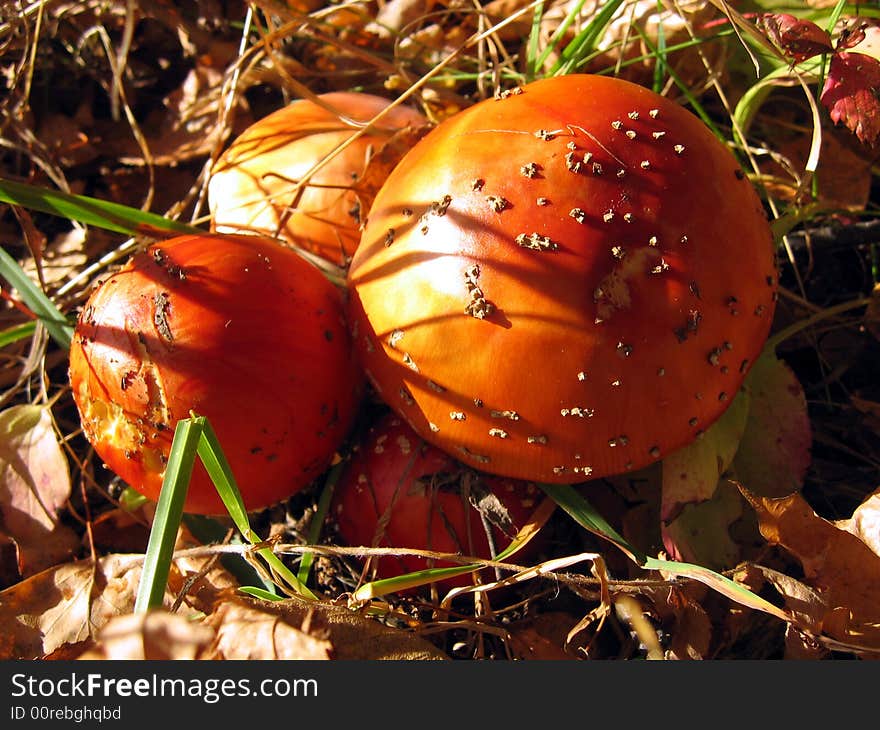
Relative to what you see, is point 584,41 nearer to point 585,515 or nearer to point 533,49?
point 533,49

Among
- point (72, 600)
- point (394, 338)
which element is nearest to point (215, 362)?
point (394, 338)

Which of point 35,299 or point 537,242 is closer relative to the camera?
point 537,242

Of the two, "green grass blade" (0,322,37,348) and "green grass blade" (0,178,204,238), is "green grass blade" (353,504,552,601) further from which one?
"green grass blade" (0,322,37,348)

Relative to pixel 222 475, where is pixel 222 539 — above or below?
below

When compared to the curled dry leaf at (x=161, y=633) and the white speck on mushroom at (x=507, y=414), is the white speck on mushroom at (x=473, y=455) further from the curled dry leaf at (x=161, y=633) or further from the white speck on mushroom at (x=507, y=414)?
the curled dry leaf at (x=161, y=633)

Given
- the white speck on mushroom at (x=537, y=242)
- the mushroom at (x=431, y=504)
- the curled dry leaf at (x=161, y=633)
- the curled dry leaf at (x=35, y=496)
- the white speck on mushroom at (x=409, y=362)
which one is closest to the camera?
the curled dry leaf at (x=161, y=633)

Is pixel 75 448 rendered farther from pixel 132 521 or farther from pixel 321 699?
pixel 321 699

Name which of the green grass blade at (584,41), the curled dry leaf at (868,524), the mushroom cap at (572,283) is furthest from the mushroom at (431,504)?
the green grass blade at (584,41)

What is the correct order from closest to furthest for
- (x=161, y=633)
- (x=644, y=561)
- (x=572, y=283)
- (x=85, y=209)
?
(x=161, y=633) < (x=572, y=283) < (x=644, y=561) < (x=85, y=209)
